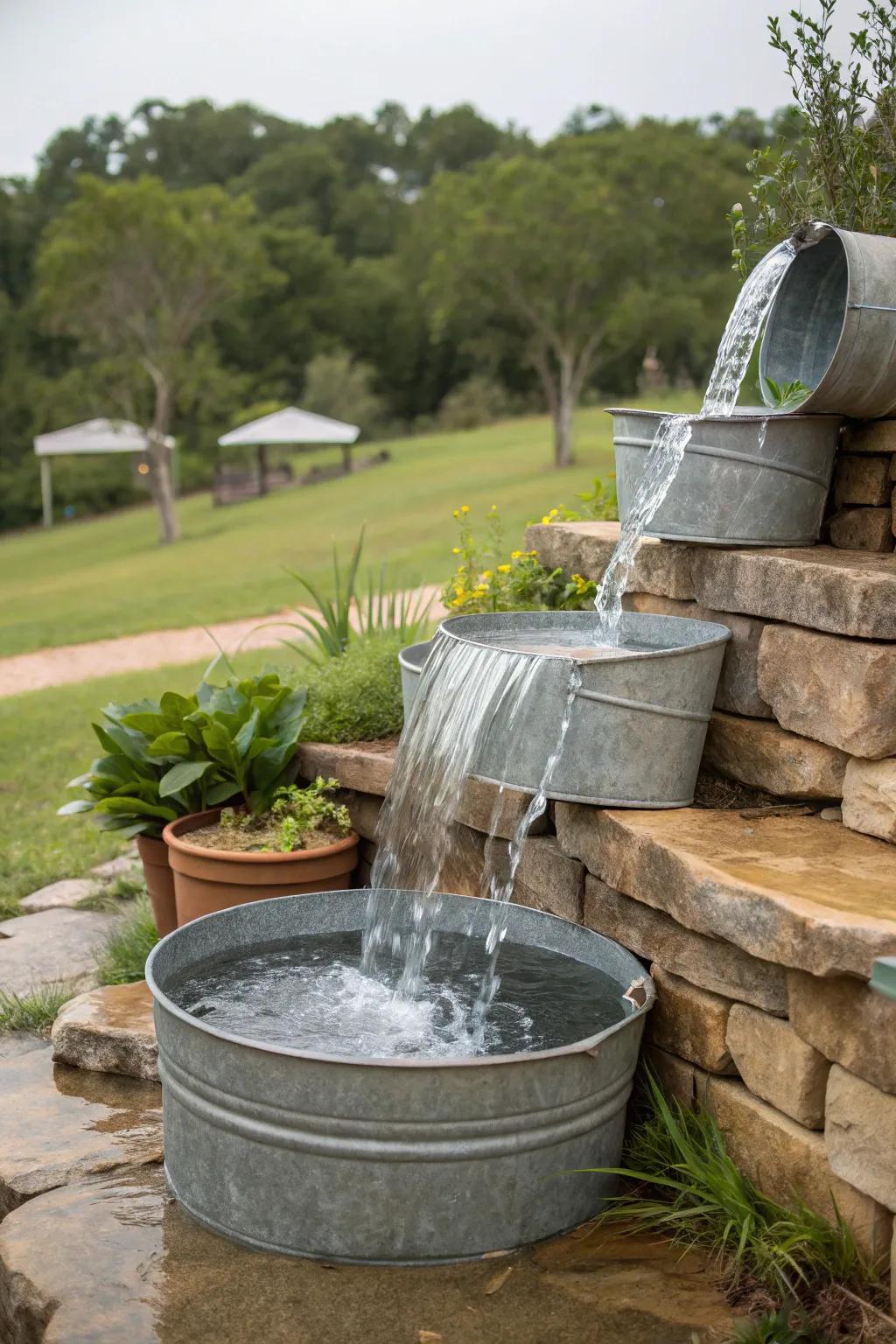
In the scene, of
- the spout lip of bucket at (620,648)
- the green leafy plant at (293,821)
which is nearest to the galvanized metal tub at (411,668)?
the spout lip of bucket at (620,648)

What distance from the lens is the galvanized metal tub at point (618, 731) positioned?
2.69 m

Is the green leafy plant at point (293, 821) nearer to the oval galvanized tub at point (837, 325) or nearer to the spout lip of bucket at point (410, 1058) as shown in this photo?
the spout lip of bucket at point (410, 1058)

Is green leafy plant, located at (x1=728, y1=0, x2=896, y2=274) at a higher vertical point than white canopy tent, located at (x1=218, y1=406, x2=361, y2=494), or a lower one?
higher

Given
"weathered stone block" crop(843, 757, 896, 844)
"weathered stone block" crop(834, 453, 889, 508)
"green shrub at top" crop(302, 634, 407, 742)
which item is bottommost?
"green shrub at top" crop(302, 634, 407, 742)

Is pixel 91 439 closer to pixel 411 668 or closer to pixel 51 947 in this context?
pixel 51 947

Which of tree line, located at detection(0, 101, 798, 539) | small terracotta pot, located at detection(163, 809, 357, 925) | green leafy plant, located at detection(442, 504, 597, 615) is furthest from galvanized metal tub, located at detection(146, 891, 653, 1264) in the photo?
tree line, located at detection(0, 101, 798, 539)

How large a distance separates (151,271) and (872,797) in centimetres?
2566

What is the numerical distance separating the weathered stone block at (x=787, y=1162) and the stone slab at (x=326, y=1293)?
0.21m

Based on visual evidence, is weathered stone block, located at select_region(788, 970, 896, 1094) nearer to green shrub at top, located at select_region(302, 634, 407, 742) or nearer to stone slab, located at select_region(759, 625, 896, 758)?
stone slab, located at select_region(759, 625, 896, 758)

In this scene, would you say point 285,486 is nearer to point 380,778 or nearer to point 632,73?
point 632,73

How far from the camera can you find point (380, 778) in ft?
12.4

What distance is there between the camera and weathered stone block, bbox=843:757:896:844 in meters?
2.56

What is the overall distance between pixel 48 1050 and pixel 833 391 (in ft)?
9.08

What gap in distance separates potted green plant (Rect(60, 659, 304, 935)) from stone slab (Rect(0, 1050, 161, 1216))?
0.75 metres
